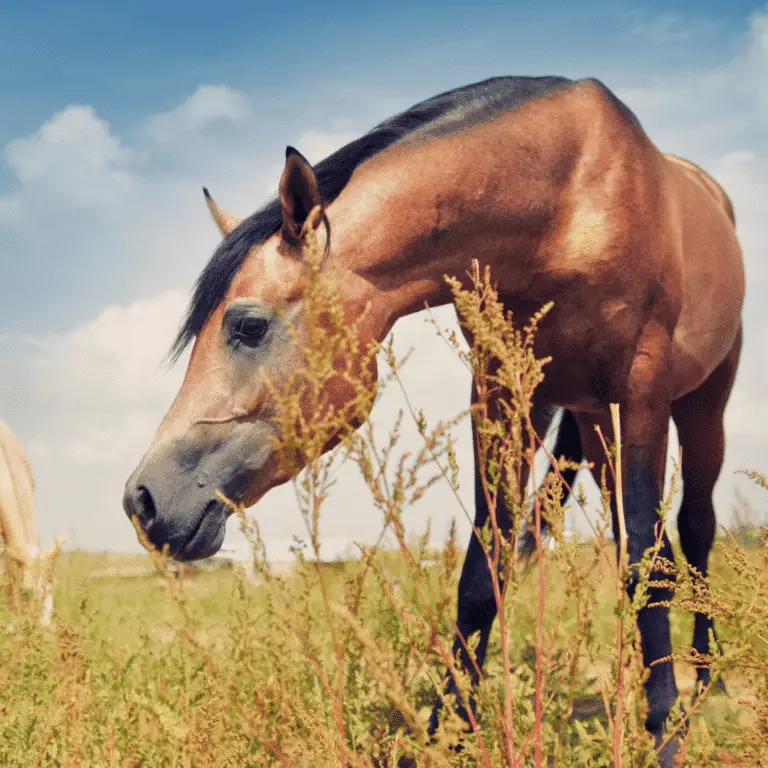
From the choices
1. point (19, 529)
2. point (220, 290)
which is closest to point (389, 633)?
point (220, 290)

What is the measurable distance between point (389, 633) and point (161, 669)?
1.01m

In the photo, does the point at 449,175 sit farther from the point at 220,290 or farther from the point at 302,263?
the point at 220,290

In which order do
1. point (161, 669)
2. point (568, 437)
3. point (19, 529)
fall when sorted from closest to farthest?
1. point (161, 669)
2. point (568, 437)
3. point (19, 529)

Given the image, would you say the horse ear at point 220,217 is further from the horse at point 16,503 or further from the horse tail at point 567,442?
the horse at point 16,503

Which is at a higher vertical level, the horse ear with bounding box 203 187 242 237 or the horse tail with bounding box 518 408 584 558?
the horse ear with bounding box 203 187 242 237

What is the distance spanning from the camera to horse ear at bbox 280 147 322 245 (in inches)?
107

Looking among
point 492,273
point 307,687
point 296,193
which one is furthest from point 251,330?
point 307,687

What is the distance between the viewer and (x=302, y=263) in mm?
2893

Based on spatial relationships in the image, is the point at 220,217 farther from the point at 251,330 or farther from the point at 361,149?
the point at 251,330

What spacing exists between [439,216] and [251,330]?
2.67 ft

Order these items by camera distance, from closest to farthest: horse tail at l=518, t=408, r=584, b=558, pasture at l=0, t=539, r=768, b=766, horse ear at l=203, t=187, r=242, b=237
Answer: pasture at l=0, t=539, r=768, b=766
horse ear at l=203, t=187, r=242, b=237
horse tail at l=518, t=408, r=584, b=558

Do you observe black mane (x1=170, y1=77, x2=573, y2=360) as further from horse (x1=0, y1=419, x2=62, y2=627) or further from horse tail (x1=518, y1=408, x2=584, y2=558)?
horse (x1=0, y1=419, x2=62, y2=627)

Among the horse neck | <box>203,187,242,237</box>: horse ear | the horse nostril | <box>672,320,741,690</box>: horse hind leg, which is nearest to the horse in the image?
<box>203,187,242,237</box>: horse ear

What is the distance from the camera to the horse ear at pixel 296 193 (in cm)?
272
